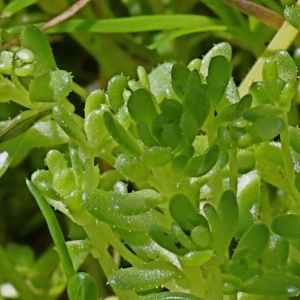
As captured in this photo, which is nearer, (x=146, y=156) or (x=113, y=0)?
(x=146, y=156)

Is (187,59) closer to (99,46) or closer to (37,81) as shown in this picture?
(99,46)

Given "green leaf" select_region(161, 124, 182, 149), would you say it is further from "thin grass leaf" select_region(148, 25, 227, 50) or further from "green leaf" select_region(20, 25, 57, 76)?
"thin grass leaf" select_region(148, 25, 227, 50)

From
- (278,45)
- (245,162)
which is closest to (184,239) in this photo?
(245,162)

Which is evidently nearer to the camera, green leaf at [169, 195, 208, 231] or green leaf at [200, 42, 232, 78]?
green leaf at [169, 195, 208, 231]

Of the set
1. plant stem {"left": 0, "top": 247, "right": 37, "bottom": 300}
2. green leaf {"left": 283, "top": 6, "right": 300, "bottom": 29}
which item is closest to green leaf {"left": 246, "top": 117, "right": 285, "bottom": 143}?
green leaf {"left": 283, "top": 6, "right": 300, "bottom": 29}

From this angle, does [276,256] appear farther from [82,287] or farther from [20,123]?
[20,123]

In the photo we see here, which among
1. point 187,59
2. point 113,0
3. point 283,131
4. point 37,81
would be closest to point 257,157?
point 283,131
